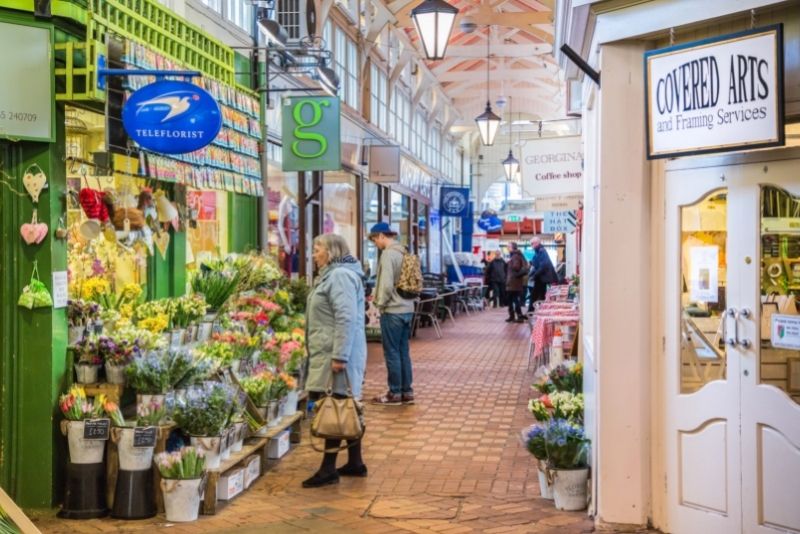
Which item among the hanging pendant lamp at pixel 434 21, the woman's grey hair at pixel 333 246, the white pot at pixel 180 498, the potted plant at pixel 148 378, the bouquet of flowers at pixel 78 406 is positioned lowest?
the white pot at pixel 180 498

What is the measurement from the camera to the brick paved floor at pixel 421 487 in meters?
6.08

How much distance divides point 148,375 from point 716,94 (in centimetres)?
371

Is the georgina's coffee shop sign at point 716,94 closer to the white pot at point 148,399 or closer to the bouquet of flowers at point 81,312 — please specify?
the white pot at point 148,399

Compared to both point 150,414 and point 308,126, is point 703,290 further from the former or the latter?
point 308,126

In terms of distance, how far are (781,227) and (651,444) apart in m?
1.48

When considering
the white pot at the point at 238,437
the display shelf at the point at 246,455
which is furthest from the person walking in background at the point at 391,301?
the white pot at the point at 238,437

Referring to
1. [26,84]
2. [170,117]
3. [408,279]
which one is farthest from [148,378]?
[408,279]

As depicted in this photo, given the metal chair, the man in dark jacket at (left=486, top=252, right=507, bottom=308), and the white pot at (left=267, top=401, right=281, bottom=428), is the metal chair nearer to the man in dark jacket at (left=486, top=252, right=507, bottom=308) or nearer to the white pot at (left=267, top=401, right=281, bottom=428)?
the man in dark jacket at (left=486, top=252, right=507, bottom=308)

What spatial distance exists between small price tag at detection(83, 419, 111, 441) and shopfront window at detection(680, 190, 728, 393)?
3325 millimetres

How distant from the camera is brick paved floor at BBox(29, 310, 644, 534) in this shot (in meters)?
6.08

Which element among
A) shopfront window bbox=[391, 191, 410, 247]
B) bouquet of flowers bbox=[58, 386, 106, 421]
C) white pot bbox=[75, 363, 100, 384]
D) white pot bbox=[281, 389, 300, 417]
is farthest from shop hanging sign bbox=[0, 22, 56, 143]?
shopfront window bbox=[391, 191, 410, 247]

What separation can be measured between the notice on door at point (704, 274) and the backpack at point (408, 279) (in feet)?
15.8

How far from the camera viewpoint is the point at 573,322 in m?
11.3

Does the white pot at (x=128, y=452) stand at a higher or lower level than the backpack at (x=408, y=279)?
lower
